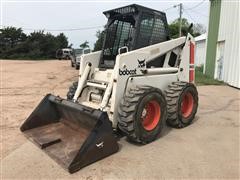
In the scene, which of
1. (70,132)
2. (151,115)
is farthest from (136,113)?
(70,132)

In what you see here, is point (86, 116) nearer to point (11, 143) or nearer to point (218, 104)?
point (11, 143)

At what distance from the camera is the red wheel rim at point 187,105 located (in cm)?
560

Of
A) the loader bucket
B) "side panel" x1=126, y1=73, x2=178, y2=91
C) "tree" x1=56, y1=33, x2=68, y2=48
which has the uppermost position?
"tree" x1=56, y1=33, x2=68, y2=48

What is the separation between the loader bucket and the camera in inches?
143

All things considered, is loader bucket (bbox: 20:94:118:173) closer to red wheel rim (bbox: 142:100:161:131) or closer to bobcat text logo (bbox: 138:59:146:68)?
red wheel rim (bbox: 142:100:161:131)

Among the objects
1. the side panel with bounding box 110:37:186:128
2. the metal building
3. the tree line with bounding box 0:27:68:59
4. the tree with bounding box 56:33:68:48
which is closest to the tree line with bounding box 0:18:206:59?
the tree line with bounding box 0:27:68:59

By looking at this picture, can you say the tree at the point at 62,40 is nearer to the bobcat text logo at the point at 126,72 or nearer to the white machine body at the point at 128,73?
the white machine body at the point at 128,73

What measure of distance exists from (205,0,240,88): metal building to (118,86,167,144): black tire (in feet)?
25.4

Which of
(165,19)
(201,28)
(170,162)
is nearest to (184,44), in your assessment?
(165,19)

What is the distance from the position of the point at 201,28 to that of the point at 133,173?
51739mm

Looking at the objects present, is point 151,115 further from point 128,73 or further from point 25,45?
point 25,45

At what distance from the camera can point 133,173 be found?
3.54 m

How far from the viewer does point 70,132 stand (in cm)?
453

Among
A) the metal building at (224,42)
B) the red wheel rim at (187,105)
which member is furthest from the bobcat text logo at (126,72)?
the metal building at (224,42)
